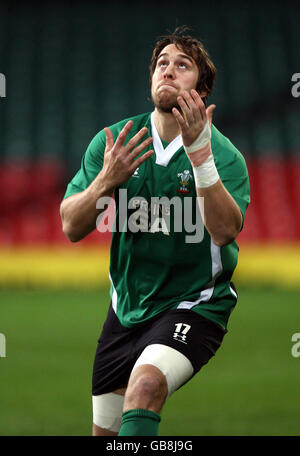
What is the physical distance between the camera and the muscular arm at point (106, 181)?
3.93 metres

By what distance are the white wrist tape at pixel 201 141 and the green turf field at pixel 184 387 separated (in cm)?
329

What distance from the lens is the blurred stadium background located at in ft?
26.5

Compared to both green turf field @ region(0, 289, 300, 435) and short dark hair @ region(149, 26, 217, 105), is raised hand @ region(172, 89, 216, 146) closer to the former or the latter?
short dark hair @ region(149, 26, 217, 105)

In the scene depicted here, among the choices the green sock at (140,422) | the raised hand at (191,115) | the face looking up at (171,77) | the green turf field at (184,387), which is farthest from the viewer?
the green turf field at (184,387)

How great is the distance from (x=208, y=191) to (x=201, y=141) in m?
0.24

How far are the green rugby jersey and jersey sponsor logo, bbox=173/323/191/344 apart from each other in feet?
0.51

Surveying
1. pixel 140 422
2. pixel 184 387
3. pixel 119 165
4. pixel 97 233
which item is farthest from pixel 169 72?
pixel 97 233

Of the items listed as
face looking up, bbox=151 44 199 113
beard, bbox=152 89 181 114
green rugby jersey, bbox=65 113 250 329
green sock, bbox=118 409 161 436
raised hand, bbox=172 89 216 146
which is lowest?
green sock, bbox=118 409 161 436

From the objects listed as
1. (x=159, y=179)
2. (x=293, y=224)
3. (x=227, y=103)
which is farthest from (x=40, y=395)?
(x=227, y=103)

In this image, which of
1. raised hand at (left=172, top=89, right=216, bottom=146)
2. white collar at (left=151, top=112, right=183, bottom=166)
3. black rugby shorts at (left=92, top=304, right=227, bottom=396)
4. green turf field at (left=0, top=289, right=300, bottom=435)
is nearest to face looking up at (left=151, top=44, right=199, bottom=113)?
white collar at (left=151, top=112, right=183, bottom=166)

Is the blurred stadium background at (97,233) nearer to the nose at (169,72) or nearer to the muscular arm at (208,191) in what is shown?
the muscular arm at (208,191)

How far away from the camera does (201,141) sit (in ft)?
12.8

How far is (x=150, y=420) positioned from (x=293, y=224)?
15828mm

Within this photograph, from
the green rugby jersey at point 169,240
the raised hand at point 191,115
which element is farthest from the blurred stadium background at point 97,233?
the raised hand at point 191,115
